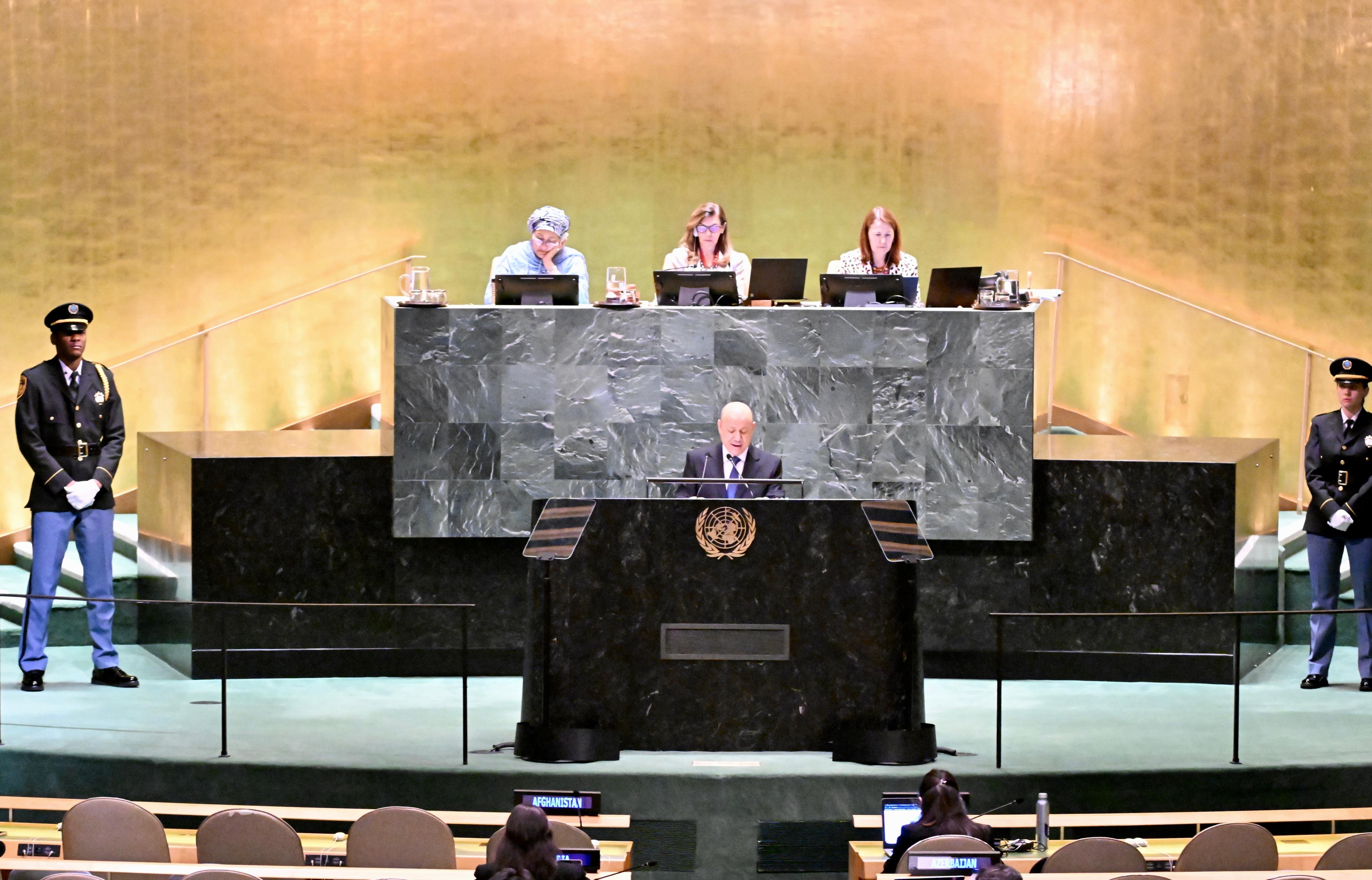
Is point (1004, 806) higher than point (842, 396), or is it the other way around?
point (842, 396)

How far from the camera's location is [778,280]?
8164 mm

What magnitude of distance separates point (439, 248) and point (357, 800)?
5.29m

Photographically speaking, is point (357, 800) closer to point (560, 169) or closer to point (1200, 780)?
point (1200, 780)

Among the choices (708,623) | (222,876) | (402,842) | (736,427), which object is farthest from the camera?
(736,427)

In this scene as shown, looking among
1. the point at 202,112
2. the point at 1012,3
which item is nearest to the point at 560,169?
the point at 202,112

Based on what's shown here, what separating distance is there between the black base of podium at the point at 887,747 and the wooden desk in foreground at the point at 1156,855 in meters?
0.35

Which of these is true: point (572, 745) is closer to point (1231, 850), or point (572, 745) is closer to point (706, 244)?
point (1231, 850)

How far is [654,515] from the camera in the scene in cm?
670

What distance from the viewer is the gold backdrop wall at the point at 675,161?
10.6 metres

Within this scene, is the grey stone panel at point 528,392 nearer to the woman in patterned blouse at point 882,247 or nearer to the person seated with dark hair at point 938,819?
the woman in patterned blouse at point 882,247

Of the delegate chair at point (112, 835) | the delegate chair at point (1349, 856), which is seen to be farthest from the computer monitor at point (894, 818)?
the delegate chair at point (112, 835)

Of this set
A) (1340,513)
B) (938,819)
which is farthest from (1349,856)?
(1340,513)

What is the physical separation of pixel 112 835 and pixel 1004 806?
2.94 metres

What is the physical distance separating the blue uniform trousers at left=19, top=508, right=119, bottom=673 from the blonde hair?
2.98 meters
